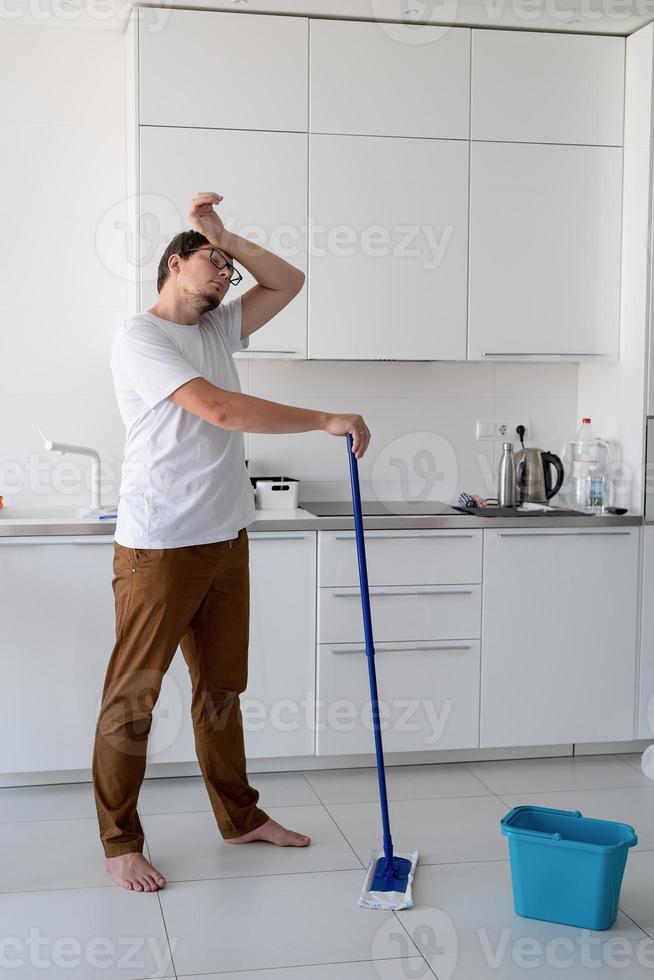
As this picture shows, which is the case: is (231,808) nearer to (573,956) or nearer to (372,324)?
(573,956)

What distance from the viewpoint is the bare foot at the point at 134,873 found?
246 cm

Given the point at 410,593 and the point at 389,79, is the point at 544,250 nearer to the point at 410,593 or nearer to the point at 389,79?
the point at 389,79

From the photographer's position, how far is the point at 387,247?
11.2ft

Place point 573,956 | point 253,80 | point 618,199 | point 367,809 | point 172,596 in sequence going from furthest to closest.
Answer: point 618,199 → point 253,80 → point 367,809 → point 172,596 → point 573,956

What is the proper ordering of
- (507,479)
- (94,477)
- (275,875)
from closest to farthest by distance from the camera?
(275,875)
(94,477)
(507,479)

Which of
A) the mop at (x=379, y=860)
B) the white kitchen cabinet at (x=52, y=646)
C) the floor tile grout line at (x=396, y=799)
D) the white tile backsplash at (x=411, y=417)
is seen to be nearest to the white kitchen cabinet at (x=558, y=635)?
the floor tile grout line at (x=396, y=799)

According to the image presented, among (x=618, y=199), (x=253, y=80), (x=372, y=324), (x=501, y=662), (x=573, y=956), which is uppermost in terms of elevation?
(x=253, y=80)

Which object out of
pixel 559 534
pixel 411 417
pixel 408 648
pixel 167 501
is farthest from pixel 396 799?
pixel 411 417

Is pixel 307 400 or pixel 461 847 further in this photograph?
pixel 307 400

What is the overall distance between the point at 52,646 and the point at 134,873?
2.63 feet

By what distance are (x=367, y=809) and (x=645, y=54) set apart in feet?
8.11

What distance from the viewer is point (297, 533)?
10.4ft

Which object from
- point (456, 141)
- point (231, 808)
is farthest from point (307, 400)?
point (231, 808)

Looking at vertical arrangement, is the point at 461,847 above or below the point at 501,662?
below
